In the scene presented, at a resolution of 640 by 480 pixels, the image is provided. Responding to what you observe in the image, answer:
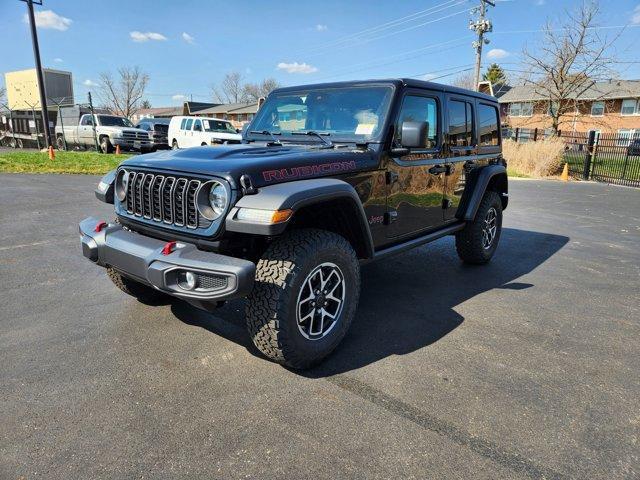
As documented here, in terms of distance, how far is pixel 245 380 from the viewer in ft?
9.21

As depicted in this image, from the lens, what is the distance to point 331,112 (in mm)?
3887

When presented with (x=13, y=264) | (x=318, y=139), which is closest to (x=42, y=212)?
(x=13, y=264)

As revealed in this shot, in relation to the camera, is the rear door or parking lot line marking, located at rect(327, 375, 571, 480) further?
the rear door

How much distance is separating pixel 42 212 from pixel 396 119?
21.5ft

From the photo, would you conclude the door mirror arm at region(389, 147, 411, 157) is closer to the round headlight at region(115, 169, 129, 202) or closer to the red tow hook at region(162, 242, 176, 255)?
the red tow hook at region(162, 242, 176, 255)

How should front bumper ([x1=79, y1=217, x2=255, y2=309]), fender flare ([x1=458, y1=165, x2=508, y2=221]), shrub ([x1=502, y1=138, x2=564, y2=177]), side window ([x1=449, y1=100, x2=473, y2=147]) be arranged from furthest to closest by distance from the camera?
shrub ([x1=502, y1=138, x2=564, y2=177]) → fender flare ([x1=458, y1=165, x2=508, y2=221]) → side window ([x1=449, y1=100, x2=473, y2=147]) → front bumper ([x1=79, y1=217, x2=255, y2=309])

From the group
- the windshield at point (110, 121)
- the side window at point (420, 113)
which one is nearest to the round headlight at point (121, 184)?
the side window at point (420, 113)

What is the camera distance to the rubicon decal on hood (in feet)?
9.21

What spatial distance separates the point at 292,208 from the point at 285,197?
3.0 inches

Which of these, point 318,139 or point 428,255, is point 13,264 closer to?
point 318,139

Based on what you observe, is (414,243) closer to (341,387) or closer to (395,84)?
(395,84)

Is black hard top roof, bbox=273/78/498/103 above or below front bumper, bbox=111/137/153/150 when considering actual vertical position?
above

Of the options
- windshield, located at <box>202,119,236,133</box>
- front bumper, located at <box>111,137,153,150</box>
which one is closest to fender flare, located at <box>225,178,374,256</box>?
windshield, located at <box>202,119,236,133</box>

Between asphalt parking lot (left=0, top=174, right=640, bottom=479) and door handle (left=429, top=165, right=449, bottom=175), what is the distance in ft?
3.96
